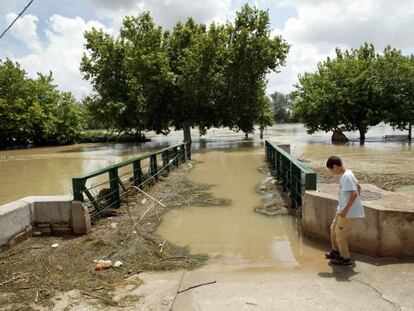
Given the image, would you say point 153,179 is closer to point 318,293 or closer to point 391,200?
point 391,200

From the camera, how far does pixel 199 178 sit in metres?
15.1

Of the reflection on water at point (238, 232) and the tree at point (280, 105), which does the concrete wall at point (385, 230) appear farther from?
the tree at point (280, 105)

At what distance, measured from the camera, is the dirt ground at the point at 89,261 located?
496 centimetres

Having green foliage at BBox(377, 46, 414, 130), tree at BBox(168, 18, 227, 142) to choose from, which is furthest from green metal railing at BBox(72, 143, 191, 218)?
green foliage at BBox(377, 46, 414, 130)

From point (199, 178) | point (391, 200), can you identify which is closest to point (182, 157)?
point (199, 178)

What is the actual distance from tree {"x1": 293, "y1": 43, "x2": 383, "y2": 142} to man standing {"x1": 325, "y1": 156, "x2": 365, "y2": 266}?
3146 centimetres

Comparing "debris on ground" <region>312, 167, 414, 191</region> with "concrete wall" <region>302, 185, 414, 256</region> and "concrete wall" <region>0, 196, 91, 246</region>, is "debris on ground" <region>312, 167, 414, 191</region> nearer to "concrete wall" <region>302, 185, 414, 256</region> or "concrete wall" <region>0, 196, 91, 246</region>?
"concrete wall" <region>302, 185, 414, 256</region>

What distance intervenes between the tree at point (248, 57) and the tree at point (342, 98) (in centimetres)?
654

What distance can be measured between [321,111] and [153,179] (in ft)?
86.8

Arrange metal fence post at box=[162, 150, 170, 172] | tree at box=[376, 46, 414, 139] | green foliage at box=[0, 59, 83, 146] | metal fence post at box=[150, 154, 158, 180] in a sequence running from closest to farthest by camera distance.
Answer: metal fence post at box=[150, 154, 158, 180]
metal fence post at box=[162, 150, 170, 172]
tree at box=[376, 46, 414, 139]
green foliage at box=[0, 59, 83, 146]

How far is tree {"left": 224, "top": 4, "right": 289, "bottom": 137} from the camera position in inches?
1190

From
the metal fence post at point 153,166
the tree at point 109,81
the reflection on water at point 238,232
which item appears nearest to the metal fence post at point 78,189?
the reflection on water at point 238,232

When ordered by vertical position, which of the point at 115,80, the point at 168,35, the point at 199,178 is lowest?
the point at 199,178

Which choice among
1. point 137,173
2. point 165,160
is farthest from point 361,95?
point 137,173
